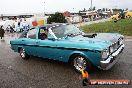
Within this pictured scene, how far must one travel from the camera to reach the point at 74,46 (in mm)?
7246

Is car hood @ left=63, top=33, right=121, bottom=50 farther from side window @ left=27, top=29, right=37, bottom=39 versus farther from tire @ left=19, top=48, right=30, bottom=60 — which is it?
tire @ left=19, top=48, right=30, bottom=60

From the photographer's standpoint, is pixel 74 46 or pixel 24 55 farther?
pixel 24 55

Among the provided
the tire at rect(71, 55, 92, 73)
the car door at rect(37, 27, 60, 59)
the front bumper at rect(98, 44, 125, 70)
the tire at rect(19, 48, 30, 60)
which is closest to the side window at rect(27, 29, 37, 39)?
the car door at rect(37, 27, 60, 59)

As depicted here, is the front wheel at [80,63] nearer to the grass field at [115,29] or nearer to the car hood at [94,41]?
the car hood at [94,41]

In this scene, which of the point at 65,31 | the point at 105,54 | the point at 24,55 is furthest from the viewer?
the point at 24,55

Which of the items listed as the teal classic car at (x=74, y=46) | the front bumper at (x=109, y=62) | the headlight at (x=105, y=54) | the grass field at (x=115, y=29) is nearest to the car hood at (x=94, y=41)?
the teal classic car at (x=74, y=46)

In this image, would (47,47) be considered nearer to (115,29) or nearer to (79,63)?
(79,63)

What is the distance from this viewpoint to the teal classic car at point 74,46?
6.73 m

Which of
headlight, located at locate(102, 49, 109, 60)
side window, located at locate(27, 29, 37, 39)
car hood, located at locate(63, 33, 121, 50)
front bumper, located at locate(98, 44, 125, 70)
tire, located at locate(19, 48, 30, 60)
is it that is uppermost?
side window, located at locate(27, 29, 37, 39)

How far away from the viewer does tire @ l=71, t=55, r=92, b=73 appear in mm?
7121

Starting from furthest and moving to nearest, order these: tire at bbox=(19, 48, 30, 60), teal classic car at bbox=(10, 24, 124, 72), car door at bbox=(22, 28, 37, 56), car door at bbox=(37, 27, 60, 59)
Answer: tire at bbox=(19, 48, 30, 60), car door at bbox=(22, 28, 37, 56), car door at bbox=(37, 27, 60, 59), teal classic car at bbox=(10, 24, 124, 72)

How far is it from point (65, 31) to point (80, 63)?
153cm

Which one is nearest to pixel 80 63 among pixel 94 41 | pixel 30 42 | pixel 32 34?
pixel 94 41

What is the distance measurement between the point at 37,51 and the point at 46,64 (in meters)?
0.64
